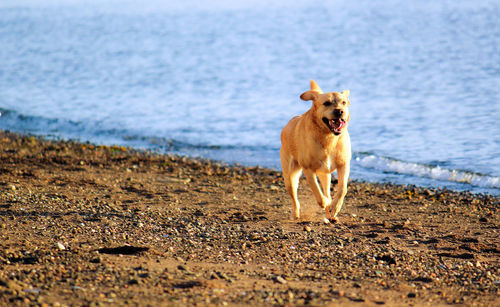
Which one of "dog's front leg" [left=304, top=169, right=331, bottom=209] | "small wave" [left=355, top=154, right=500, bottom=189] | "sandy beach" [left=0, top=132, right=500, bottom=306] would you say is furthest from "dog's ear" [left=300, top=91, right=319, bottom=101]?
"small wave" [left=355, top=154, right=500, bottom=189]

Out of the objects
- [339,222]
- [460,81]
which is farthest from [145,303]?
[460,81]

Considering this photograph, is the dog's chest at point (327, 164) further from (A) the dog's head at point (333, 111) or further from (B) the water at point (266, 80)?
(B) the water at point (266, 80)

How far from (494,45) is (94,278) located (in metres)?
32.0

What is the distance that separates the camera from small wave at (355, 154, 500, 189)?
12.6m

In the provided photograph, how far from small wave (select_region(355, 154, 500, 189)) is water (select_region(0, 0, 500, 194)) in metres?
0.04

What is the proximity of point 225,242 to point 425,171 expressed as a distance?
7.13m

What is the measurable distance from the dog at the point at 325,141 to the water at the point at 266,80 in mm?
4809

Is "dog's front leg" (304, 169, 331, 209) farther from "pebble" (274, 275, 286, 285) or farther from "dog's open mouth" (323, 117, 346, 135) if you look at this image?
"pebble" (274, 275, 286, 285)

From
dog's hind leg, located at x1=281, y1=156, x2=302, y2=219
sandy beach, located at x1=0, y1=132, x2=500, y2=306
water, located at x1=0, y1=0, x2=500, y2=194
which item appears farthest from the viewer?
water, located at x1=0, y1=0, x2=500, y2=194

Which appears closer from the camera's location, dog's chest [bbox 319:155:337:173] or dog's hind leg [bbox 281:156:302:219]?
dog's chest [bbox 319:155:337:173]

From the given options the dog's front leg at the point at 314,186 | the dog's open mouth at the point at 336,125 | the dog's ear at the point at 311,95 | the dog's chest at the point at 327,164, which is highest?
the dog's ear at the point at 311,95

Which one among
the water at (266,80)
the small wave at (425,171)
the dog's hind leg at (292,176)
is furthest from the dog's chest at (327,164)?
the small wave at (425,171)

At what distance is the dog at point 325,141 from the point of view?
7617 mm

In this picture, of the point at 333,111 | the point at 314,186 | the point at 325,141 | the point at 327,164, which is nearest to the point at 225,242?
the point at 314,186
